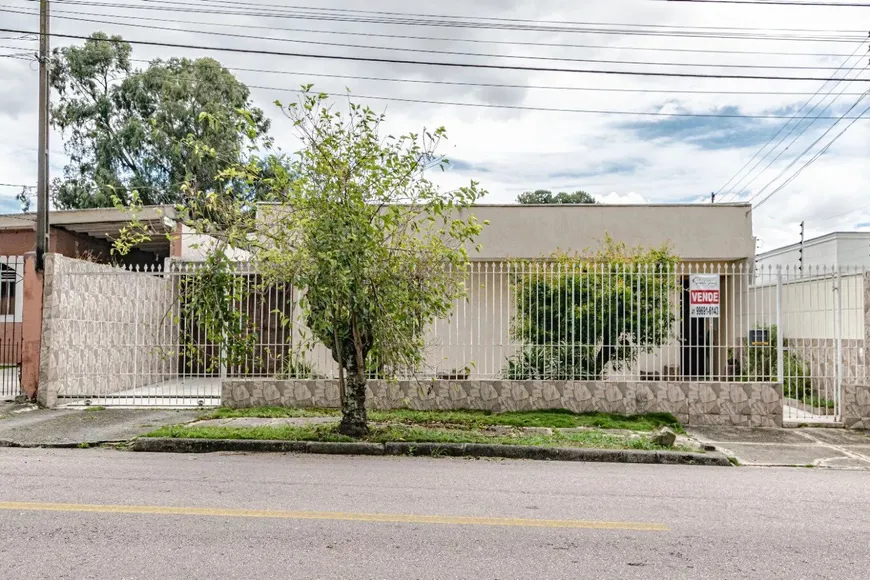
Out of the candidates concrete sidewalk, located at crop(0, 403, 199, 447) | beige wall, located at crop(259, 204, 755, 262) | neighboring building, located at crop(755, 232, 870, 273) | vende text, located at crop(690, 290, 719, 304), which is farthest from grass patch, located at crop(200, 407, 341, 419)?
neighboring building, located at crop(755, 232, 870, 273)

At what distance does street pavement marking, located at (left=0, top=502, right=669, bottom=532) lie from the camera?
5375 mm

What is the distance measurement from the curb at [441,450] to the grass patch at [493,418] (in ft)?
4.66

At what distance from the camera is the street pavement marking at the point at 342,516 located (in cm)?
538

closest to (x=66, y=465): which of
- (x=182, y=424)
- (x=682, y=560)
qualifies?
(x=182, y=424)

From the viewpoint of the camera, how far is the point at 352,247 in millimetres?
8133

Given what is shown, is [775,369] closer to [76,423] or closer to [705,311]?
[705,311]

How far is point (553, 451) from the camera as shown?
872 cm

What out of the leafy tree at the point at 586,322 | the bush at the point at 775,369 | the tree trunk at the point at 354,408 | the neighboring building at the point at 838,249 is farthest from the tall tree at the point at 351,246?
the neighboring building at the point at 838,249

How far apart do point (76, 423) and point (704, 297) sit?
9760 mm

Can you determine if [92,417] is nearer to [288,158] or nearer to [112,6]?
[288,158]

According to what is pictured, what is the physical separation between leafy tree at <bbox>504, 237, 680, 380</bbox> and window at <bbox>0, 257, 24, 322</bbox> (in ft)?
28.7

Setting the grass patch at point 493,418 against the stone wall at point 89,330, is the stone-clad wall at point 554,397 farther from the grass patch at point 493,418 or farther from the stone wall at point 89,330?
the stone wall at point 89,330

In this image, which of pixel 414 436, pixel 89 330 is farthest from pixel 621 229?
pixel 89 330

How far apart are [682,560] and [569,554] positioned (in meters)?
0.72
